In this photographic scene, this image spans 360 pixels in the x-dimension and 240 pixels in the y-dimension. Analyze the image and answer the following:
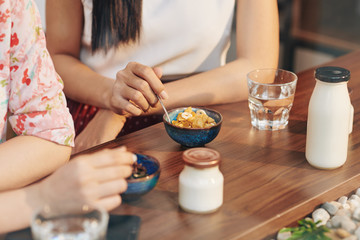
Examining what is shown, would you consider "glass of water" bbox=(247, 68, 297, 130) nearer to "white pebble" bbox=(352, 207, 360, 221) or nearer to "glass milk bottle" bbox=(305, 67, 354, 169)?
"glass milk bottle" bbox=(305, 67, 354, 169)

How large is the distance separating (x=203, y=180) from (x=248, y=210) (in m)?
0.11

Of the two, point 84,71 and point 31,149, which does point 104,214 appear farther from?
point 84,71

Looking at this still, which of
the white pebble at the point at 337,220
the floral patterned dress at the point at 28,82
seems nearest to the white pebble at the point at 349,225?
the white pebble at the point at 337,220

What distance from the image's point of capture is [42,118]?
115 centimetres

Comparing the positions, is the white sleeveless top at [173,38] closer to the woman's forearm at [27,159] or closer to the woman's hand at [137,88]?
the woman's hand at [137,88]

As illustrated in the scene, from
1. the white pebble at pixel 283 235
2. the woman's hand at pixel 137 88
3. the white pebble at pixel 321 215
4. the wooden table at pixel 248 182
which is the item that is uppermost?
the woman's hand at pixel 137 88

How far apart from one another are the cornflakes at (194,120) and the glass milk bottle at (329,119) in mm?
233

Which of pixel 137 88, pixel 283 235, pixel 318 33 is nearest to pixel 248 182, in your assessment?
pixel 283 235

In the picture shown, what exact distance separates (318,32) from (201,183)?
3336 mm

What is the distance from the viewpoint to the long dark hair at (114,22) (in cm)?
155

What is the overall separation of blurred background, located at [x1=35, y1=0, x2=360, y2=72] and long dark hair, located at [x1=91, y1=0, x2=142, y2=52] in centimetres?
244

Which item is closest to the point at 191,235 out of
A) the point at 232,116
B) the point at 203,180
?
the point at 203,180

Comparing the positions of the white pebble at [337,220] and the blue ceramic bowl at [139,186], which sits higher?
the blue ceramic bowl at [139,186]

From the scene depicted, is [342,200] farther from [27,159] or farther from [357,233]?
[27,159]
